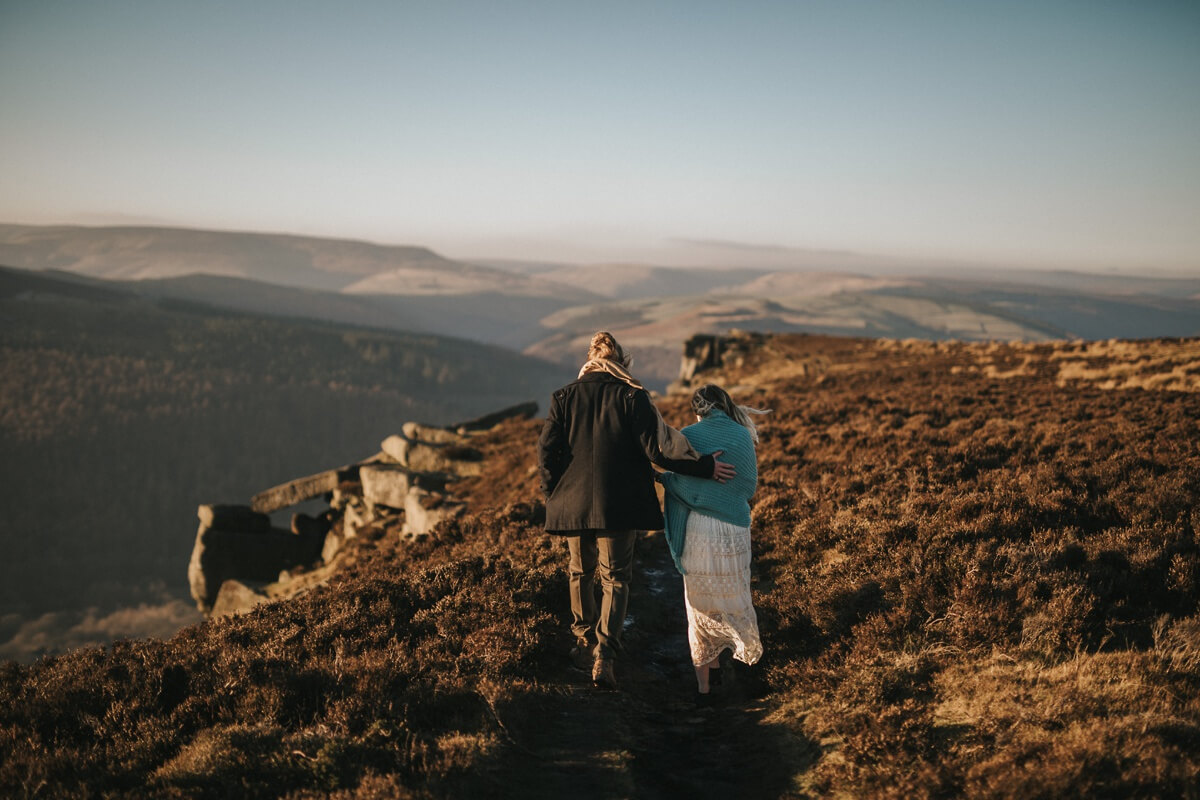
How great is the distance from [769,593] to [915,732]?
317cm

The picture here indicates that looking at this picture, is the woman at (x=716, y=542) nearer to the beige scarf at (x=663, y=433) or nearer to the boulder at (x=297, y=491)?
the beige scarf at (x=663, y=433)

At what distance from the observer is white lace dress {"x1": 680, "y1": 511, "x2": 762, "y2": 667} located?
5805 millimetres

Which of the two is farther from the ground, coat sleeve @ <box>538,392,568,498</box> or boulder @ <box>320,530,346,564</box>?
coat sleeve @ <box>538,392,568,498</box>

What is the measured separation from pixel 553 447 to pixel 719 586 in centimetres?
193

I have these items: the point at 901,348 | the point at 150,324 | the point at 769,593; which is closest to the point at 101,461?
the point at 150,324

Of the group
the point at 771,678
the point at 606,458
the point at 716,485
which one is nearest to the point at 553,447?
the point at 606,458

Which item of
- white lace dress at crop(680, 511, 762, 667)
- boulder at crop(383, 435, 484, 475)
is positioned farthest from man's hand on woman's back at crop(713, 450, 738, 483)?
boulder at crop(383, 435, 484, 475)

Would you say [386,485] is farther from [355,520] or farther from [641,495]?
[641,495]

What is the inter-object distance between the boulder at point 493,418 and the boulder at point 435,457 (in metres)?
3.43

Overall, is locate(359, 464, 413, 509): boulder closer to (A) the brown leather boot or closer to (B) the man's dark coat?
(A) the brown leather boot

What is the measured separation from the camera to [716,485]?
5.84m

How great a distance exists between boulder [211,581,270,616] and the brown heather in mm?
12825

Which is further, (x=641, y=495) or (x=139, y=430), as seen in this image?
(x=139, y=430)

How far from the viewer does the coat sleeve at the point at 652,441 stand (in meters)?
5.55
